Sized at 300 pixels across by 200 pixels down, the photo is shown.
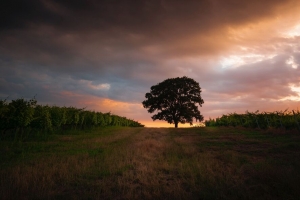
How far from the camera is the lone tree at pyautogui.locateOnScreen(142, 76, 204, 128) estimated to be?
5544 cm

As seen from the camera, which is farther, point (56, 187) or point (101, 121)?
point (101, 121)

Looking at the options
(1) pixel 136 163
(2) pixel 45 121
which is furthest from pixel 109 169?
(2) pixel 45 121

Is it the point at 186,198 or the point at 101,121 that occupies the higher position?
the point at 101,121

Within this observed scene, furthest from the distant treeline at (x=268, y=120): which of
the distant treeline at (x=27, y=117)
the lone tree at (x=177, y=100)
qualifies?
the distant treeline at (x=27, y=117)

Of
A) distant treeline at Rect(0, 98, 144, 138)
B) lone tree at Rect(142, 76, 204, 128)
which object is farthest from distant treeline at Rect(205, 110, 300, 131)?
distant treeline at Rect(0, 98, 144, 138)

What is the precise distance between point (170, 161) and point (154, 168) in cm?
158

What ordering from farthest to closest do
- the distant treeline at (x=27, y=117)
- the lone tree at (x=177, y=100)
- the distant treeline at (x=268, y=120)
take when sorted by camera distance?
the lone tree at (x=177, y=100) < the distant treeline at (x=268, y=120) < the distant treeline at (x=27, y=117)

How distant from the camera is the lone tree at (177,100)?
182 ft

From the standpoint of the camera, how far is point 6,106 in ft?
61.7

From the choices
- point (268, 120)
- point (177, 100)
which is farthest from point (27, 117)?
point (177, 100)

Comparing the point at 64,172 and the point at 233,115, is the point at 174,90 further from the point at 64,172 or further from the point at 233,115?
the point at 64,172

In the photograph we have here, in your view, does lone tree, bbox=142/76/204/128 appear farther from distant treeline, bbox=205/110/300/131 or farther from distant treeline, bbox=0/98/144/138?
Answer: distant treeline, bbox=0/98/144/138

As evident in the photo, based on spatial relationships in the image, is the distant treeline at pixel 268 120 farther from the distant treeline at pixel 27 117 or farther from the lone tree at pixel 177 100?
the distant treeline at pixel 27 117

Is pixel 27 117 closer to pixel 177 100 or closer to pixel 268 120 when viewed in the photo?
pixel 268 120
